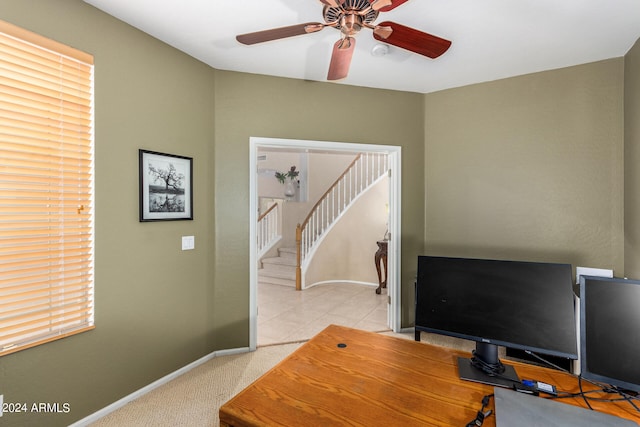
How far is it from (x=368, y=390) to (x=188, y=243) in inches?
83.4

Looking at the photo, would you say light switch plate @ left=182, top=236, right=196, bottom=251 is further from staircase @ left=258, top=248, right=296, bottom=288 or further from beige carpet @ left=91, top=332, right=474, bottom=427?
staircase @ left=258, top=248, right=296, bottom=288

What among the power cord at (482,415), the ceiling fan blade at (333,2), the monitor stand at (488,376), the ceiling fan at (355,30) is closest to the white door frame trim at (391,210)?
the ceiling fan at (355,30)

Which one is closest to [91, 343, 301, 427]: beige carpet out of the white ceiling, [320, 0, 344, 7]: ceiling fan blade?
[320, 0, 344, 7]: ceiling fan blade

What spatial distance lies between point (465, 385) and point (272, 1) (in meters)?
2.27

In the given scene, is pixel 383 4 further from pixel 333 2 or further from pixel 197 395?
pixel 197 395

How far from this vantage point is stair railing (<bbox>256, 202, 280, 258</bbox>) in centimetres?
724

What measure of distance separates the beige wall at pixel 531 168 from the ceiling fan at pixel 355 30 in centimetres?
175

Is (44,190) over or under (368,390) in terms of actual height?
over

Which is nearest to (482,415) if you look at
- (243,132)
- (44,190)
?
(44,190)

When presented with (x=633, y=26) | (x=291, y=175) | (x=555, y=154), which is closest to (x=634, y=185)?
(x=555, y=154)

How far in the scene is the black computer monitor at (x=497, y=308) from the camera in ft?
3.97

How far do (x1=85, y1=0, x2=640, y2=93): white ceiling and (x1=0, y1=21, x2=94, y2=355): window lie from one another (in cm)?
57

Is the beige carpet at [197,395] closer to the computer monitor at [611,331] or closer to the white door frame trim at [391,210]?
the white door frame trim at [391,210]

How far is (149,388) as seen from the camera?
2.48 meters
